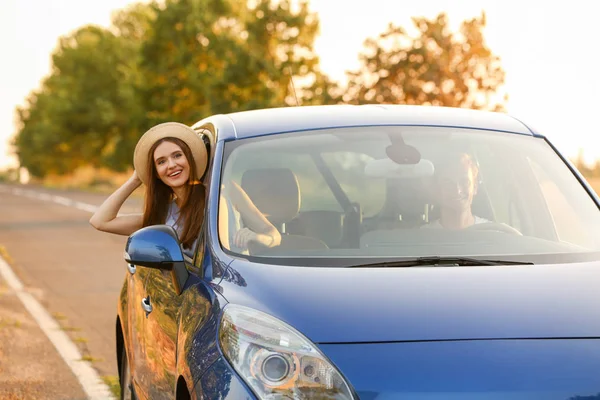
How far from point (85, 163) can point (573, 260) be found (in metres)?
106

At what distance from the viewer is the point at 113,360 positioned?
29.0 ft

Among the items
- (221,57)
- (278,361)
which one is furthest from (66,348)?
(221,57)

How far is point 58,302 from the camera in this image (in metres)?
12.6

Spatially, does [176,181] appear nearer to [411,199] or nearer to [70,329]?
[411,199]

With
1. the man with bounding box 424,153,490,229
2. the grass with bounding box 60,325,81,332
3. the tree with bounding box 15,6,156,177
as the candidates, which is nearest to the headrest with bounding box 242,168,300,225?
the man with bounding box 424,153,490,229

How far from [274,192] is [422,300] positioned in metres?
1.36

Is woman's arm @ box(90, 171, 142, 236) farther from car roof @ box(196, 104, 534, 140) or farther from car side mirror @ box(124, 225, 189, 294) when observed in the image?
car side mirror @ box(124, 225, 189, 294)

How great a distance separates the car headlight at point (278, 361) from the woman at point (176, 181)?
1.00 metres

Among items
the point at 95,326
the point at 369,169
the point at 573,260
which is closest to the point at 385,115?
the point at 369,169

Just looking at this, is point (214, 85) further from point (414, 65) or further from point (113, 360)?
point (113, 360)

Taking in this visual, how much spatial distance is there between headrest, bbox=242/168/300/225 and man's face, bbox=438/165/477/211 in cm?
60

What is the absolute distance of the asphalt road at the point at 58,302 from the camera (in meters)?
8.24

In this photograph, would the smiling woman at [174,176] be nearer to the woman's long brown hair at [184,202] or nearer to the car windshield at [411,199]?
the woman's long brown hair at [184,202]

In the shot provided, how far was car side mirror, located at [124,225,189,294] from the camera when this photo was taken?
438 centimetres
